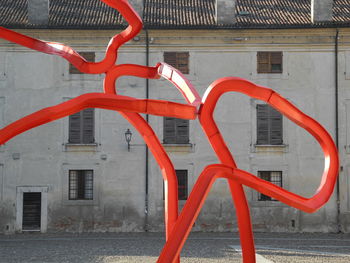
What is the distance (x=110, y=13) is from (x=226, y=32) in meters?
5.87

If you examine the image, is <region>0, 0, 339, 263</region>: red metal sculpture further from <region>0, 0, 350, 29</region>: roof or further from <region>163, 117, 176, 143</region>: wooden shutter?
<region>0, 0, 350, 29</region>: roof

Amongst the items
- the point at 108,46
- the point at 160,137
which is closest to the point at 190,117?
the point at 108,46

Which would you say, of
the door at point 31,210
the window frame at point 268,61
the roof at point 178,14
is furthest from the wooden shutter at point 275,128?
the door at point 31,210

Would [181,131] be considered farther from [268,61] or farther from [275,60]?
[275,60]

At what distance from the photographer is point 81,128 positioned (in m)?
27.9

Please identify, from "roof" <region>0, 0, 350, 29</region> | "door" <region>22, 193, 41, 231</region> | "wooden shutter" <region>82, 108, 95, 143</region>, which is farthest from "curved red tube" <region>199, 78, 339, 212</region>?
"door" <region>22, 193, 41, 231</region>

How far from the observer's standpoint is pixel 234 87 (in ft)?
34.3

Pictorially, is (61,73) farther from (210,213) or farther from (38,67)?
(210,213)

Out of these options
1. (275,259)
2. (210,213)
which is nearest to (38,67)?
(210,213)

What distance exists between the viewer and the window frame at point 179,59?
2823 centimetres

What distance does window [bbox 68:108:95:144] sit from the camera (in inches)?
1097

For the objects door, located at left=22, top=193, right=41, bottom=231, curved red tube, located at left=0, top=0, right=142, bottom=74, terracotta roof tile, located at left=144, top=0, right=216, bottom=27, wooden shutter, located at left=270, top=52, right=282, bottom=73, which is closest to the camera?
curved red tube, located at left=0, top=0, right=142, bottom=74

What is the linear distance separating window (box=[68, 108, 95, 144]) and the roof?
167 inches

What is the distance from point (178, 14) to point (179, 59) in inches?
101
